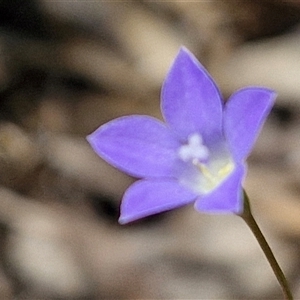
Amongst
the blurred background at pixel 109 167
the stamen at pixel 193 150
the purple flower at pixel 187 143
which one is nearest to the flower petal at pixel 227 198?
the purple flower at pixel 187 143

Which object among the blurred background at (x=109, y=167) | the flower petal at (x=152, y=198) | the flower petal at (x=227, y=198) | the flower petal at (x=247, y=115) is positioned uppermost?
the flower petal at (x=247, y=115)

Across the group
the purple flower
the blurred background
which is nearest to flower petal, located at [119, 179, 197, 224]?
the purple flower

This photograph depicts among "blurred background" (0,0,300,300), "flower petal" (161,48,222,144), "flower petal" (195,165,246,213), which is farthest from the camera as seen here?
"blurred background" (0,0,300,300)

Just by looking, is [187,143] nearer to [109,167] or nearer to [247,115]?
[247,115]

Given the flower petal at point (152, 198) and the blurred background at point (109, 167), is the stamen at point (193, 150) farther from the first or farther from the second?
the blurred background at point (109, 167)

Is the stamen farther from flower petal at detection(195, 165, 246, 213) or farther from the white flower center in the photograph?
flower petal at detection(195, 165, 246, 213)
